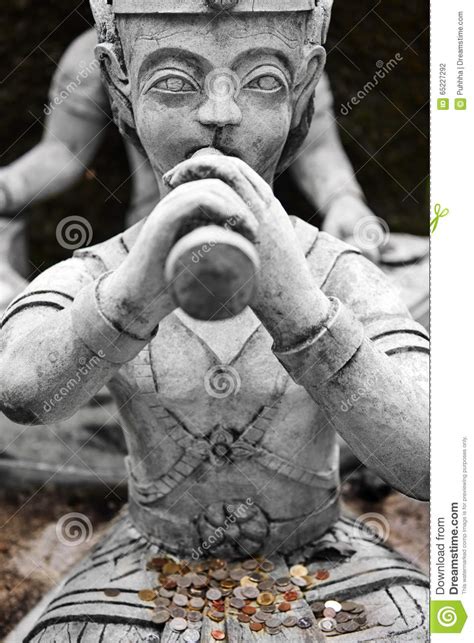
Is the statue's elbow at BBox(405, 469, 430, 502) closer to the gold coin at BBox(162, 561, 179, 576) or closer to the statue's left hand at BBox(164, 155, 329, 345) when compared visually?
the statue's left hand at BBox(164, 155, 329, 345)

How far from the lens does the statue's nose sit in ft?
6.72

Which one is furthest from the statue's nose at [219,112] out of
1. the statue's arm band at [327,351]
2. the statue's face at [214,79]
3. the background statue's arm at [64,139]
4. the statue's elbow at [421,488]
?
the background statue's arm at [64,139]

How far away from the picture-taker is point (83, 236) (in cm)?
399

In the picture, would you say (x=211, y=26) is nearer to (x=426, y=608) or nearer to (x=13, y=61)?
(x=426, y=608)

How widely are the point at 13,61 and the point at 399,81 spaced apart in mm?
1232

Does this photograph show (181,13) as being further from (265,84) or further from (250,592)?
(250,592)

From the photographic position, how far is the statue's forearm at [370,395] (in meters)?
1.93

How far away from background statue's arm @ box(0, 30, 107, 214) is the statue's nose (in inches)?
60.3

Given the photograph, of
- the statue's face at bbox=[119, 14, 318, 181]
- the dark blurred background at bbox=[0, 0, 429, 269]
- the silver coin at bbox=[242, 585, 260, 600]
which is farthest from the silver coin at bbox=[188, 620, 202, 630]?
→ the dark blurred background at bbox=[0, 0, 429, 269]

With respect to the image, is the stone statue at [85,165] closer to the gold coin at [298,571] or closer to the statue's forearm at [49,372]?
the gold coin at [298,571]

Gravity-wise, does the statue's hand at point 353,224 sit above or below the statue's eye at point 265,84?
above

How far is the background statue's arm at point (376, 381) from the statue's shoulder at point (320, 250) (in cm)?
7
